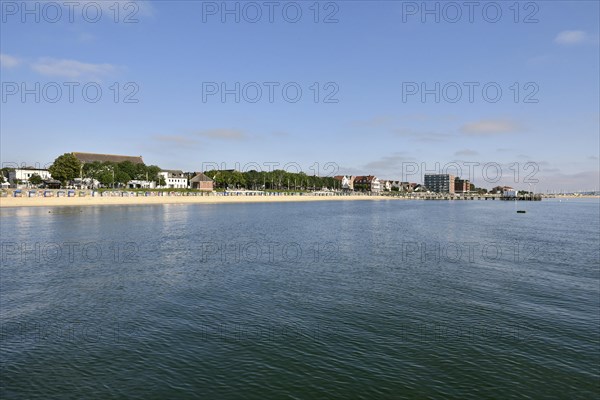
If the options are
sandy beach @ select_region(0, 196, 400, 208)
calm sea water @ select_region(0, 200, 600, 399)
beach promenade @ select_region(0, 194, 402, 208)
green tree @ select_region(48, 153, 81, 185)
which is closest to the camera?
calm sea water @ select_region(0, 200, 600, 399)

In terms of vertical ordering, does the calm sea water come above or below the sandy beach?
below

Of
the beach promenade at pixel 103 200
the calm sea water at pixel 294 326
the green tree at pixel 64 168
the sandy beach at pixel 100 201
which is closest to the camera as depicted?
the calm sea water at pixel 294 326

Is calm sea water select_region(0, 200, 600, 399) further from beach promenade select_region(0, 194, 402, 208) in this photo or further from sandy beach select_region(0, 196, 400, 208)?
beach promenade select_region(0, 194, 402, 208)

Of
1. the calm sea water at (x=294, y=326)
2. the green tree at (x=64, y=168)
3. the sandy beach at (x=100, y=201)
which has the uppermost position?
the green tree at (x=64, y=168)

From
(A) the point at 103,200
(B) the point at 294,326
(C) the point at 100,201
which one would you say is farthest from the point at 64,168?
(B) the point at 294,326

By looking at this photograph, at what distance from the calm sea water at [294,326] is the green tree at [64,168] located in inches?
4874

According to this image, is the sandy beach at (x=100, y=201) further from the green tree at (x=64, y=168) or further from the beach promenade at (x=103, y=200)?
the green tree at (x=64, y=168)

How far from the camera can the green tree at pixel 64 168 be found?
144 metres

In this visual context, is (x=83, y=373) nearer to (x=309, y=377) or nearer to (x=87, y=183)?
(x=309, y=377)

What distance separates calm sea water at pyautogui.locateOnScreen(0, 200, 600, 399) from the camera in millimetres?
13727

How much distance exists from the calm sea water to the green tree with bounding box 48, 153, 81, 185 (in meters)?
124

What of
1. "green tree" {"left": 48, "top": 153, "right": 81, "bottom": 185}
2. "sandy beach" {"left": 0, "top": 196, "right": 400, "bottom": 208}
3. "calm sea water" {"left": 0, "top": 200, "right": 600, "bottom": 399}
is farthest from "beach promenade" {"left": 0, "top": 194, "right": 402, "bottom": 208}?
"calm sea water" {"left": 0, "top": 200, "right": 600, "bottom": 399}

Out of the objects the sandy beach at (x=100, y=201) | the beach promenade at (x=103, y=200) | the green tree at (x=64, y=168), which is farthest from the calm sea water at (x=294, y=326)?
the green tree at (x=64, y=168)

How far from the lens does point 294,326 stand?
18.9 meters
